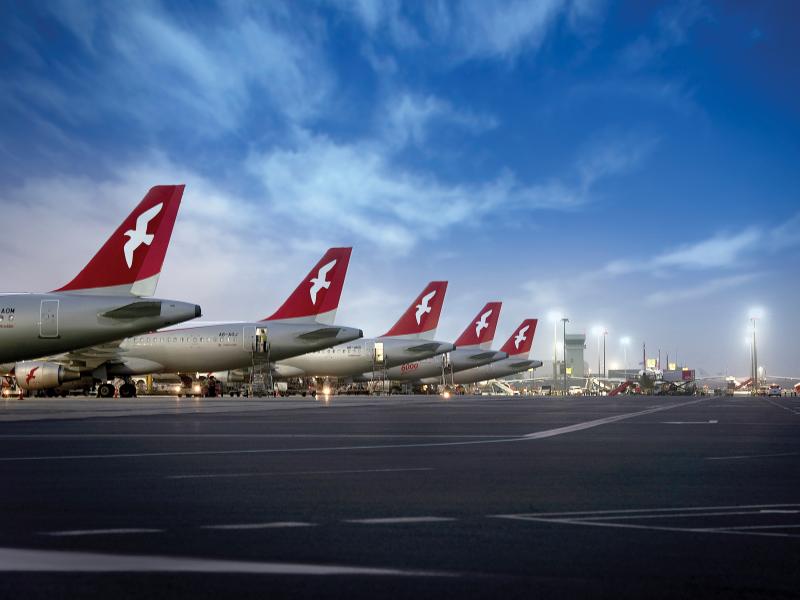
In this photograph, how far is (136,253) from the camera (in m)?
29.2

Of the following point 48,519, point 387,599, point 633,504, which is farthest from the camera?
point 633,504

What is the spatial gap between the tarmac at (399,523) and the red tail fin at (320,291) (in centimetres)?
4134

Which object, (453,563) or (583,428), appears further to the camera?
(583,428)

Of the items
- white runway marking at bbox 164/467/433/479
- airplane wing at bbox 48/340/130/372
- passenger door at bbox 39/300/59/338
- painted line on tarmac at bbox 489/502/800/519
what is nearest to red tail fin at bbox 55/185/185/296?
passenger door at bbox 39/300/59/338

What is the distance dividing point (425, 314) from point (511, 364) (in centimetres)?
2401

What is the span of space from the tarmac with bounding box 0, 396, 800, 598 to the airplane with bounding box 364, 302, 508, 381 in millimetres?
66099

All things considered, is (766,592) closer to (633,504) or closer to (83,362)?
(633,504)

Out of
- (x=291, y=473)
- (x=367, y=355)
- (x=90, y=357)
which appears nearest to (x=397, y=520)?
(x=291, y=473)

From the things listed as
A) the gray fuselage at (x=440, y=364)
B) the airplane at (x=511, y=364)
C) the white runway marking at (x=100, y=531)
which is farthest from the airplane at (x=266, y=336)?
the white runway marking at (x=100, y=531)

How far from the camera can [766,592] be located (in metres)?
3.09

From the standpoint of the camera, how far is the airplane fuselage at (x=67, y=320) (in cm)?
2794

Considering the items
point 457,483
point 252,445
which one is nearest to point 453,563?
point 457,483

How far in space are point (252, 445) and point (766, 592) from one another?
8.35 metres

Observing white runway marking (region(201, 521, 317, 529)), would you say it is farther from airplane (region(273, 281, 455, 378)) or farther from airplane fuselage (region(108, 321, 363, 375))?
airplane (region(273, 281, 455, 378))
